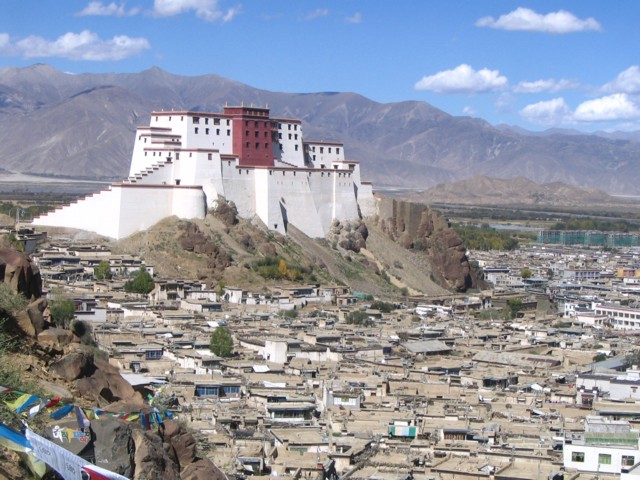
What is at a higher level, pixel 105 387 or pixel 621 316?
pixel 105 387

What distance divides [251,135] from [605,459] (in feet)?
132

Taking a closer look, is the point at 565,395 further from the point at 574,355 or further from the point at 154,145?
the point at 154,145

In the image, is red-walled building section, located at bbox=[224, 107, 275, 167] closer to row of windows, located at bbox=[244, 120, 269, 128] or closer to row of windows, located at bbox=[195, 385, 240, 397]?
row of windows, located at bbox=[244, 120, 269, 128]

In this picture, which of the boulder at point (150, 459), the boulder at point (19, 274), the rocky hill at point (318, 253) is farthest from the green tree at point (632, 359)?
the boulder at point (150, 459)

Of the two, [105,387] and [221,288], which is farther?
[221,288]

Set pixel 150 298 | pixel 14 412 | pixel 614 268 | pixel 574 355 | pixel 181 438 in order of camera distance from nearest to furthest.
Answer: pixel 14 412
pixel 181 438
pixel 574 355
pixel 150 298
pixel 614 268

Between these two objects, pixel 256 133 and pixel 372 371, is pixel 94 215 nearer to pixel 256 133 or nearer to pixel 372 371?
pixel 256 133

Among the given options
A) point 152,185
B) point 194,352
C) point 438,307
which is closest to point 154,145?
point 152,185

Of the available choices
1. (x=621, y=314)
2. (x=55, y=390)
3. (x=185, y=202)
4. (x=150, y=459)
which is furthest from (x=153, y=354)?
(x=621, y=314)

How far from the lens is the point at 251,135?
2479 inches

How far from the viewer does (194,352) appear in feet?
123

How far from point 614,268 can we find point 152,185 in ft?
147

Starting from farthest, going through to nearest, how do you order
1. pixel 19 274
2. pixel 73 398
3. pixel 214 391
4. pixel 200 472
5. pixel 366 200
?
pixel 366 200 < pixel 214 391 < pixel 19 274 < pixel 73 398 < pixel 200 472

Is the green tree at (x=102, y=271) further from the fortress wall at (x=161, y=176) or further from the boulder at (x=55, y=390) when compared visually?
the boulder at (x=55, y=390)
